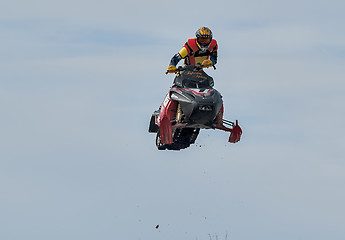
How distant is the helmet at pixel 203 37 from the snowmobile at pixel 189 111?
1139mm

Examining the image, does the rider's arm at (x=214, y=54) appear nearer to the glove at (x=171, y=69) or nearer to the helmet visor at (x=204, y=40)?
the helmet visor at (x=204, y=40)

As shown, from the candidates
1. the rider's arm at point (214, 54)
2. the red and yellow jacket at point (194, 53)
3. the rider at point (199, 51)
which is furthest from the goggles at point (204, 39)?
the rider's arm at point (214, 54)

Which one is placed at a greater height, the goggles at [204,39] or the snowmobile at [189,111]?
the goggles at [204,39]

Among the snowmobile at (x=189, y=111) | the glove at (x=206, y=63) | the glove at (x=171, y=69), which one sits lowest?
the snowmobile at (x=189, y=111)

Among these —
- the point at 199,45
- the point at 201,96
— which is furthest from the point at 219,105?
the point at 199,45

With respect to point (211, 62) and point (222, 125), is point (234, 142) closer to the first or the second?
point (222, 125)

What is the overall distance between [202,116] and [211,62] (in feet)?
11.6

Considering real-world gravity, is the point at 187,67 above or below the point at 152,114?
above

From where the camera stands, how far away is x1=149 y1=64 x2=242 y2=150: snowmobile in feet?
137

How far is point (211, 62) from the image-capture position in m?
44.1

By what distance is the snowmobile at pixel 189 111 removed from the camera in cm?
4175

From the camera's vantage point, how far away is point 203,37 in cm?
4397

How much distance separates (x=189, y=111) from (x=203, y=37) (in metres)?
4.24

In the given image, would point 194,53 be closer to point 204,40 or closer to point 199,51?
point 199,51
